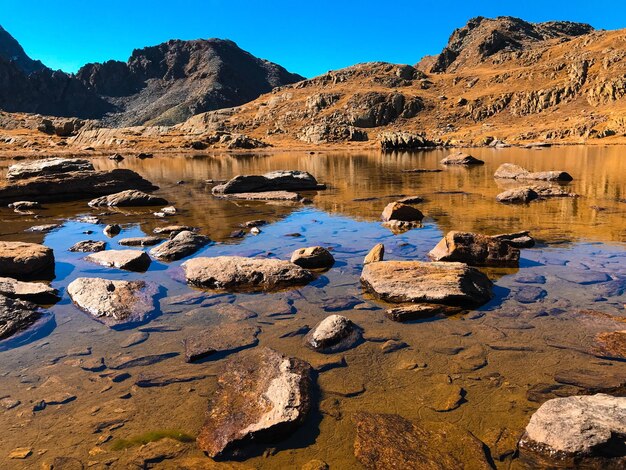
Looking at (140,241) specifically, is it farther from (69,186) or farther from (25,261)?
(69,186)

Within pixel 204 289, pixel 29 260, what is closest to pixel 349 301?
pixel 204 289

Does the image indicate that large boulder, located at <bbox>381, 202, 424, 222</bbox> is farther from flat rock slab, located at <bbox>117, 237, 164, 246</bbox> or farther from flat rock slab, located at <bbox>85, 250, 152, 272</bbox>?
flat rock slab, located at <bbox>85, 250, 152, 272</bbox>

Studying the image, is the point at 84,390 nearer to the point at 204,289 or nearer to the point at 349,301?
the point at 204,289

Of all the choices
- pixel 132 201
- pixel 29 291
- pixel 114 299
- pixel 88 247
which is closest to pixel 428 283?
pixel 114 299

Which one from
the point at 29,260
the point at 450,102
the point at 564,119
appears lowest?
the point at 29,260

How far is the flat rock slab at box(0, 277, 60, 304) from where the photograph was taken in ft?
29.0

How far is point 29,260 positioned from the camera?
10.7m

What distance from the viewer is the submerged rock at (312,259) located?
10812 mm

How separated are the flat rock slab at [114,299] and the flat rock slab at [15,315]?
80 centimetres

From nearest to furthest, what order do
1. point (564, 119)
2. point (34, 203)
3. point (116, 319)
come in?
point (116, 319) → point (34, 203) → point (564, 119)

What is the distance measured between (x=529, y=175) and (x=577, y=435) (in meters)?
29.6

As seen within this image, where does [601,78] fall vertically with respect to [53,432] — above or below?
above

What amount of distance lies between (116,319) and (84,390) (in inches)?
88.0

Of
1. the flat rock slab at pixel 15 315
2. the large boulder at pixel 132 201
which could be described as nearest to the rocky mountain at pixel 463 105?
the large boulder at pixel 132 201
